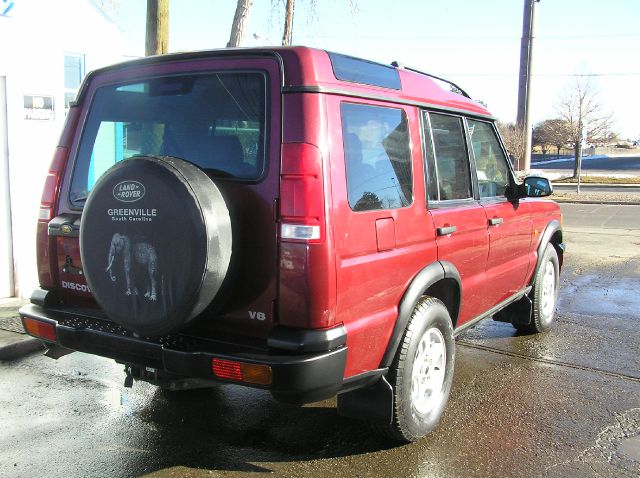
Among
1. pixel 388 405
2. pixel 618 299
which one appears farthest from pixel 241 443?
pixel 618 299

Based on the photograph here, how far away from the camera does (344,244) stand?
2.82m

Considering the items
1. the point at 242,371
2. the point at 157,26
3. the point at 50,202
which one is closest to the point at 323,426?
the point at 242,371

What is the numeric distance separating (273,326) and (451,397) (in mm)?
1993

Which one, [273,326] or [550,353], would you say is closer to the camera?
[273,326]

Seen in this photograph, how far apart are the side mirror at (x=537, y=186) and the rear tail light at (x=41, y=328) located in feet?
12.1

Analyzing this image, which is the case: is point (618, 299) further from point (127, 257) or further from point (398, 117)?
point (127, 257)

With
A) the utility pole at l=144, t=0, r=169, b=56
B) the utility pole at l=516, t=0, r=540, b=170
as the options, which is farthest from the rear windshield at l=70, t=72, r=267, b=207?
the utility pole at l=516, t=0, r=540, b=170

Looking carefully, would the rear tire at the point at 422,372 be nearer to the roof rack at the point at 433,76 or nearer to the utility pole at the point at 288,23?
the roof rack at the point at 433,76

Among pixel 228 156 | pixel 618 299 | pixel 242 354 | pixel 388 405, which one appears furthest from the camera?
pixel 618 299

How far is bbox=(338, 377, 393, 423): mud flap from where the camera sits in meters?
3.23

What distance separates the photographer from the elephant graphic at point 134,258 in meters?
2.81

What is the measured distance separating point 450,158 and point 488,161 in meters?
0.78

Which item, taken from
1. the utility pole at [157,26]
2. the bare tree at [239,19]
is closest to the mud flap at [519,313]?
the utility pole at [157,26]

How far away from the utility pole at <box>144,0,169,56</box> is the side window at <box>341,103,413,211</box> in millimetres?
5136
